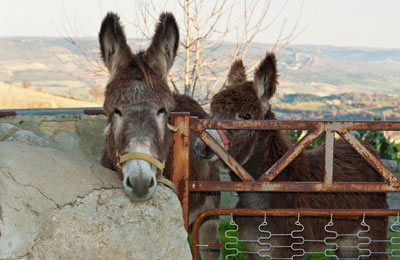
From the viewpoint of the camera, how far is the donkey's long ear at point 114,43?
3105 millimetres

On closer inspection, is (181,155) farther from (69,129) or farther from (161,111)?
(69,129)

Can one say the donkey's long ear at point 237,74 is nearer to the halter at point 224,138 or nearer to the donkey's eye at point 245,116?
the donkey's eye at point 245,116

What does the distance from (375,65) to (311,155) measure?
20488 cm

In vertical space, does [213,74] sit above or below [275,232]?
above

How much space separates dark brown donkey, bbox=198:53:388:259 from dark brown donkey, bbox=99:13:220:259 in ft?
2.81

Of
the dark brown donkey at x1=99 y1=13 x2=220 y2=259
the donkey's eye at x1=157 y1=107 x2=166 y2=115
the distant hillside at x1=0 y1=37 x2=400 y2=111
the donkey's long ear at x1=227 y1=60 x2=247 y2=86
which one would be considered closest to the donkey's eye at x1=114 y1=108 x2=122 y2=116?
the dark brown donkey at x1=99 y1=13 x2=220 y2=259

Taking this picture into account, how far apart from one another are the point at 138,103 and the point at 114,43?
0.65m

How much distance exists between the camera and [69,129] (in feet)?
21.9

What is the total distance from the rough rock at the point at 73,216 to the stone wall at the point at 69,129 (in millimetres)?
3789

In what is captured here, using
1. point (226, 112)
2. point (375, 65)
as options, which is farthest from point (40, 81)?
point (375, 65)

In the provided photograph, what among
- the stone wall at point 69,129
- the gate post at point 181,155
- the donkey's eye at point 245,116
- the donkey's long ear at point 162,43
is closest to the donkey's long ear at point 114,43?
the donkey's long ear at point 162,43

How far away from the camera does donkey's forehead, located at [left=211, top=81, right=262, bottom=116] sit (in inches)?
154

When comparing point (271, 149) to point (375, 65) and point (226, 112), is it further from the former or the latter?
point (375, 65)

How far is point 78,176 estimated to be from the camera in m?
Answer: 2.71
